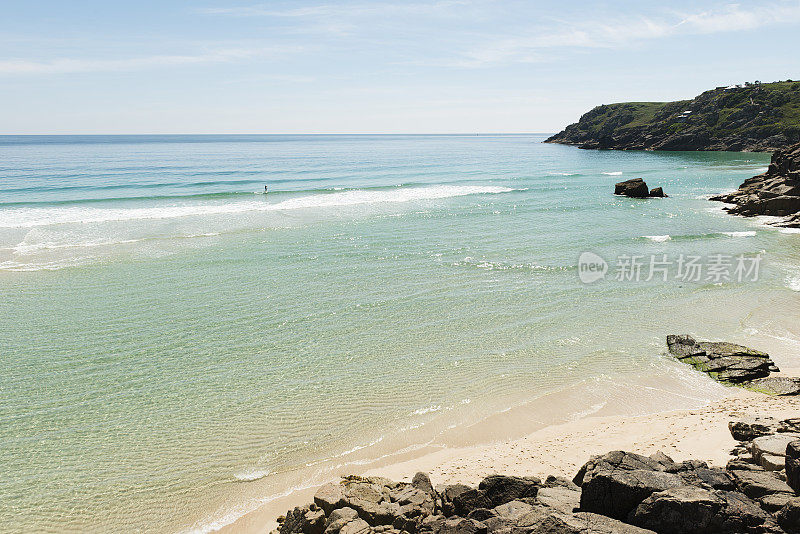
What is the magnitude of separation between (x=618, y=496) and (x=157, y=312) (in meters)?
18.1

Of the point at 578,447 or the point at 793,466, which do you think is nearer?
the point at 793,466

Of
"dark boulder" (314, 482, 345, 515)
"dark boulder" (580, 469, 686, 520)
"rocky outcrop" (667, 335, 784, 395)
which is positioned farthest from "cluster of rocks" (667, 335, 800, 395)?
"dark boulder" (314, 482, 345, 515)


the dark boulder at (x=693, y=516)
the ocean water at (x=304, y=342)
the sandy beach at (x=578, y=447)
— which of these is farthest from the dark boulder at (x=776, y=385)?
the dark boulder at (x=693, y=516)

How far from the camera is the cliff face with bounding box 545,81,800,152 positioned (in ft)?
373

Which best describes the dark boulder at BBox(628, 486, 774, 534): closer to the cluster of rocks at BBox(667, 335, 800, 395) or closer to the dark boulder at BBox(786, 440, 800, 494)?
the dark boulder at BBox(786, 440, 800, 494)

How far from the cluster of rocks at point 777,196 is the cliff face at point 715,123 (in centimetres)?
7224

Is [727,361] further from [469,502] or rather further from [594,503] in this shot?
[469,502]

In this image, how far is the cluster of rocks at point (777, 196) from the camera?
134 ft

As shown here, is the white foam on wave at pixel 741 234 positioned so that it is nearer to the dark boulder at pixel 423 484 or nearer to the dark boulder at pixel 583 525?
the dark boulder at pixel 423 484

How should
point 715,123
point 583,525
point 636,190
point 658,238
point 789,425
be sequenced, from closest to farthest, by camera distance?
point 583,525 < point 789,425 < point 658,238 < point 636,190 < point 715,123

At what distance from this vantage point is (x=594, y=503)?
25.5ft
